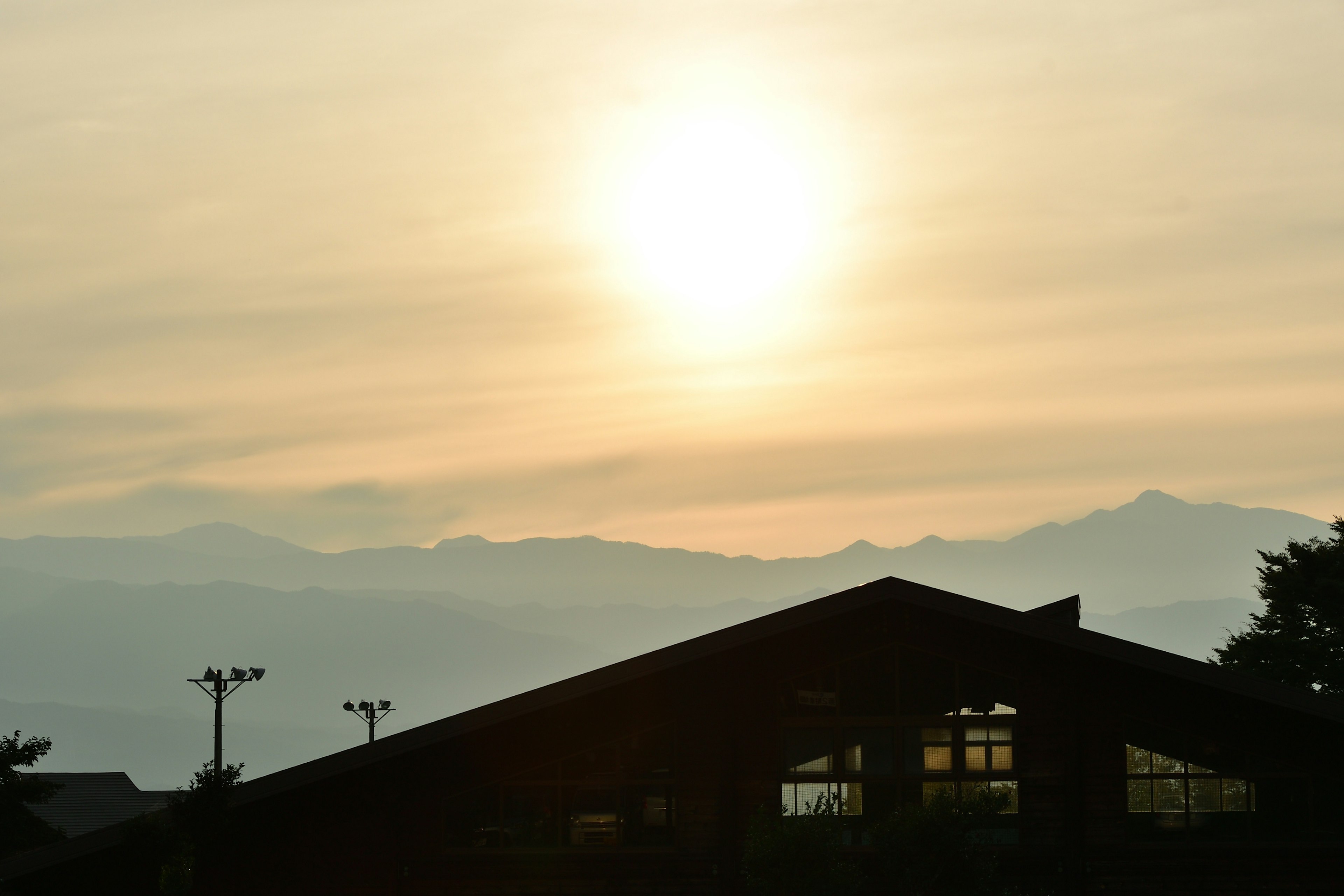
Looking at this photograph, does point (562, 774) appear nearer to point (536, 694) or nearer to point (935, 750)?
point (536, 694)

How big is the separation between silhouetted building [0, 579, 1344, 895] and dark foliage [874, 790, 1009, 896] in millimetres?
2827

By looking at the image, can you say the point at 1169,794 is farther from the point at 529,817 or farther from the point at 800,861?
the point at 529,817

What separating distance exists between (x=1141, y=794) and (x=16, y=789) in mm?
23878

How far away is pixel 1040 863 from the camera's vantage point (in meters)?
25.8

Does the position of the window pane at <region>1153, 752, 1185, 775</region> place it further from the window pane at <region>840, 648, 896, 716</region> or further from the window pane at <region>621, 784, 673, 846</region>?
the window pane at <region>621, 784, 673, 846</region>

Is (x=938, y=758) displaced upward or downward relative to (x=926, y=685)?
downward

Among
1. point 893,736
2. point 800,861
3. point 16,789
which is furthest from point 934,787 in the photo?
point 16,789

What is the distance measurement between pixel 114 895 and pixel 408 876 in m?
5.60

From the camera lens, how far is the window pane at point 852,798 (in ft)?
86.6

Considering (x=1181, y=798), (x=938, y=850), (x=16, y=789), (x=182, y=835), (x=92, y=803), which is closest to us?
(x=938, y=850)

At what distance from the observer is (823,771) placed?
2647cm

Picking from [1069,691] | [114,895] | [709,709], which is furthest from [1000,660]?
[114,895]

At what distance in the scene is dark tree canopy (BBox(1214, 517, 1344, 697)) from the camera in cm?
5847

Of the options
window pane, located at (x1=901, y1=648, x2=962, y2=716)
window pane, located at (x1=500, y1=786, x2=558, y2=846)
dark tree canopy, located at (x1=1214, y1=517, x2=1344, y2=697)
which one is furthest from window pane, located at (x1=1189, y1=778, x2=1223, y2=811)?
dark tree canopy, located at (x1=1214, y1=517, x2=1344, y2=697)
